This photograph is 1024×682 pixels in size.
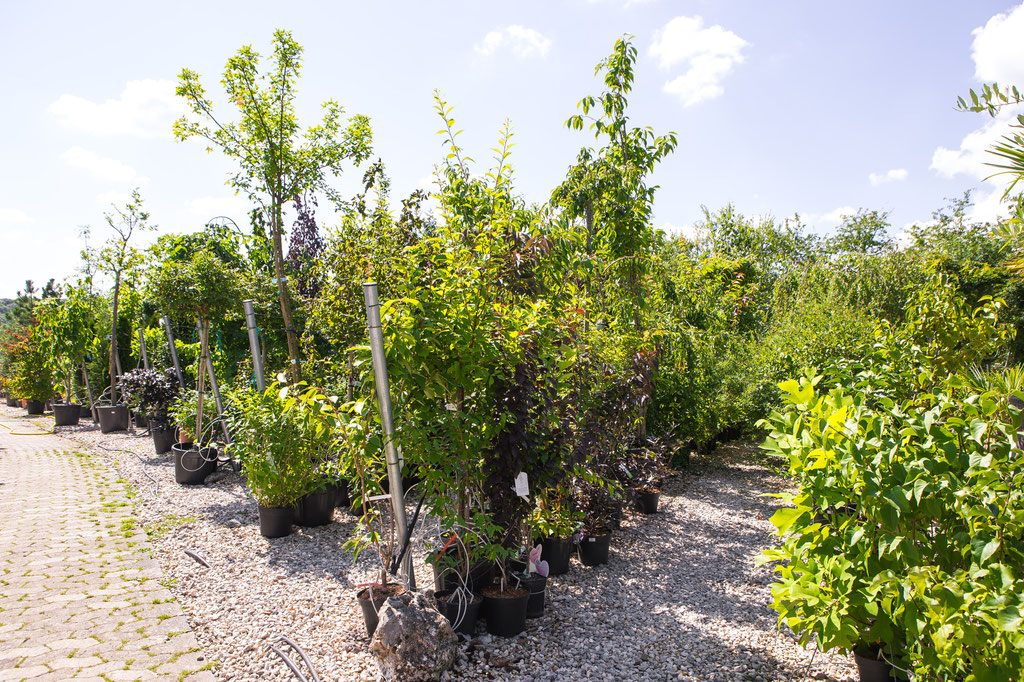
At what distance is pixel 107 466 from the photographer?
824 centimetres

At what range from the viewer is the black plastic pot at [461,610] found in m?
3.29

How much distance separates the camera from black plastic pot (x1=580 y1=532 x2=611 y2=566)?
4594mm

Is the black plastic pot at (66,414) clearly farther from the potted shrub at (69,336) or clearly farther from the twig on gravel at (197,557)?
the twig on gravel at (197,557)

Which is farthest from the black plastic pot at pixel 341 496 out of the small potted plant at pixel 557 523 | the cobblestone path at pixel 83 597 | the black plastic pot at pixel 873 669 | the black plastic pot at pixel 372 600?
the black plastic pot at pixel 873 669

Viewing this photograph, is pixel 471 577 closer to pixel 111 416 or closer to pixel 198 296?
pixel 198 296

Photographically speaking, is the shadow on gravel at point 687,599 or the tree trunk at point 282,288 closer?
the shadow on gravel at point 687,599

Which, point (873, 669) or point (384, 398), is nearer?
point (873, 669)

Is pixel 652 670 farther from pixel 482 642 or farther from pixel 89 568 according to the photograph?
pixel 89 568

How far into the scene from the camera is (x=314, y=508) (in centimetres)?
538

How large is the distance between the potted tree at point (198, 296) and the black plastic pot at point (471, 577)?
4.56m

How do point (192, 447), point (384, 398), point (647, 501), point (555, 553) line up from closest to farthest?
point (384, 398)
point (555, 553)
point (647, 501)
point (192, 447)

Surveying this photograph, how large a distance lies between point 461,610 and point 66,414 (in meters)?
13.5

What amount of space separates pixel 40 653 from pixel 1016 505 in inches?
185

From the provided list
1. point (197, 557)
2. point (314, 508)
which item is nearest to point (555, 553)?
point (314, 508)
